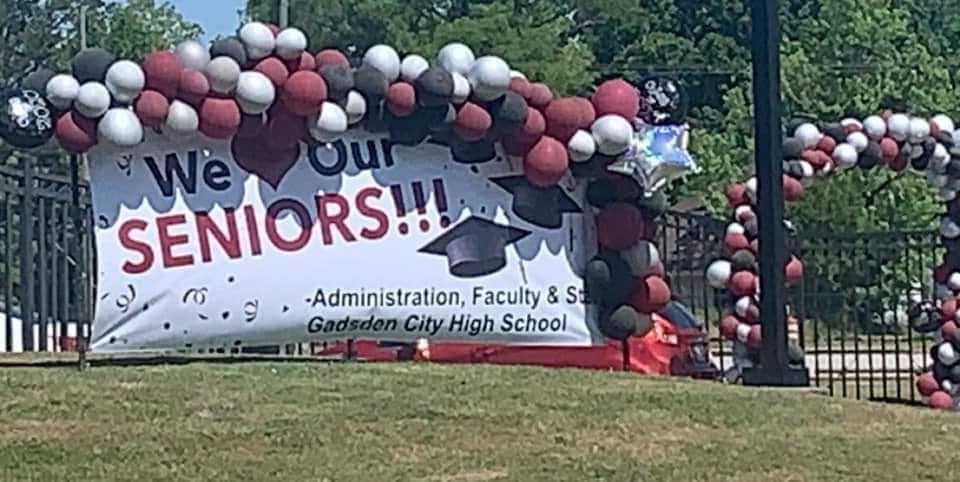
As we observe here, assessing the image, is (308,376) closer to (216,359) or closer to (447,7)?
(216,359)

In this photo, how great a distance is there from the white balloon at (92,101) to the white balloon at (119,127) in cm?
6

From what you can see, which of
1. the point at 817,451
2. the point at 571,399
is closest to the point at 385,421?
the point at 571,399

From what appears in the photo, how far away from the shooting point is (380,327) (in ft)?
40.5

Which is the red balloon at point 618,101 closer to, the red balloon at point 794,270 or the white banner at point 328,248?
the white banner at point 328,248

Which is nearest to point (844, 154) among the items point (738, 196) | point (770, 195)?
point (738, 196)

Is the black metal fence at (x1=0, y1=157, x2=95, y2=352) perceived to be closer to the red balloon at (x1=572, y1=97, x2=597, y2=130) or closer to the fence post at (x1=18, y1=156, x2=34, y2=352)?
the fence post at (x1=18, y1=156, x2=34, y2=352)

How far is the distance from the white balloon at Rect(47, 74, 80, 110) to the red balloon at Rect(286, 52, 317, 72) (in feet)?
4.52

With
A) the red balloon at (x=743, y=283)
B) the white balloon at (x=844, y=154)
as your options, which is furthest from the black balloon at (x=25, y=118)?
the white balloon at (x=844, y=154)

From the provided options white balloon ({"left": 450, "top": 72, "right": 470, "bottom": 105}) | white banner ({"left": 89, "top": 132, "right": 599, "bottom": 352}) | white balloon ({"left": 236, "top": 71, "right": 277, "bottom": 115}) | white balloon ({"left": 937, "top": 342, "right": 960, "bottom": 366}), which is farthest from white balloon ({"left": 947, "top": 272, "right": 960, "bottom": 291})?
white balloon ({"left": 236, "top": 71, "right": 277, "bottom": 115})

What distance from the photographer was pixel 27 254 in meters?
13.4

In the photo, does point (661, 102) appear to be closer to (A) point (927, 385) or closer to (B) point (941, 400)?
(B) point (941, 400)

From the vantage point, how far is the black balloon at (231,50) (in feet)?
38.0

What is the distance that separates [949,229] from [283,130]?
7.86 metres

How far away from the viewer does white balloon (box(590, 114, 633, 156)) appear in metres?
12.6
